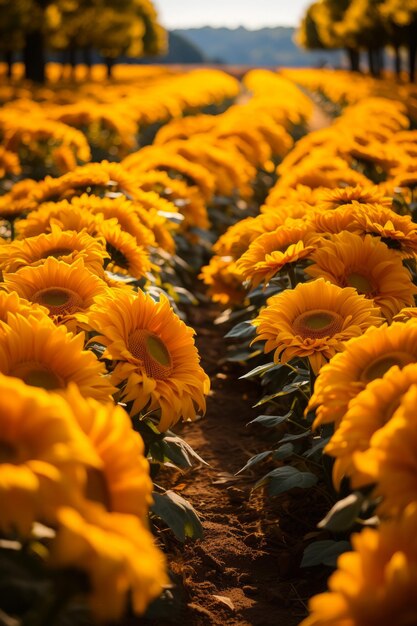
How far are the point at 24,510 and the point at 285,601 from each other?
76.7 inches

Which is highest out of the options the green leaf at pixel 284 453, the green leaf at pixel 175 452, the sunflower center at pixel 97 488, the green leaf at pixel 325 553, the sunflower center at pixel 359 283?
the sunflower center at pixel 97 488

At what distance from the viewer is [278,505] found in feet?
12.9

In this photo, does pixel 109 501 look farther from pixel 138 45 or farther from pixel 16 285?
pixel 138 45

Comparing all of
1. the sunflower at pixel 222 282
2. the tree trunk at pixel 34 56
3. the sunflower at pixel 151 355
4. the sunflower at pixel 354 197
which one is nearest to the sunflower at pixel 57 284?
the sunflower at pixel 151 355

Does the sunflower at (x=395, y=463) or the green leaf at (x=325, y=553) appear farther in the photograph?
the green leaf at (x=325, y=553)

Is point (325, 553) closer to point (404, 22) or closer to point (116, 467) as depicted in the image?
point (116, 467)

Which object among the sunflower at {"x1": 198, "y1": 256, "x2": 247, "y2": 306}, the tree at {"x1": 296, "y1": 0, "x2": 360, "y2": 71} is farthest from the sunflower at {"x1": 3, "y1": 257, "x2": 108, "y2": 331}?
the tree at {"x1": 296, "y1": 0, "x2": 360, "y2": 71}

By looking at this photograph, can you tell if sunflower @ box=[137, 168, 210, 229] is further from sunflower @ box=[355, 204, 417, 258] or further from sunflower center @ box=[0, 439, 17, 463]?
sunflower center @ box=[0, 439, 17, 463]

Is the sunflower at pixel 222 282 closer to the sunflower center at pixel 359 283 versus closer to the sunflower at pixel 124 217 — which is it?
the sunflower at pixel 124 217

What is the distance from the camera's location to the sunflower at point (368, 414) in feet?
6.51

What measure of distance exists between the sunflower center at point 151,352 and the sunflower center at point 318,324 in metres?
0.50

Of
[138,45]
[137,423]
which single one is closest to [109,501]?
[137,423]

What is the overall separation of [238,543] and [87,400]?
1.97 meters

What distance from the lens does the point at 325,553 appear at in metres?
2.83
